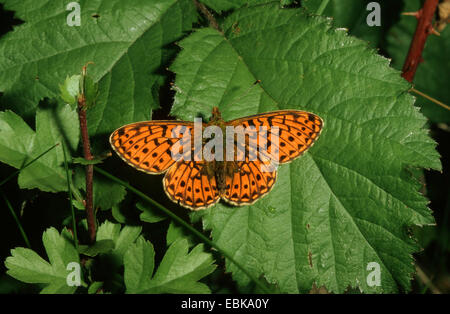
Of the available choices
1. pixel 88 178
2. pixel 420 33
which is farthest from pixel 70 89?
pixel 420 33

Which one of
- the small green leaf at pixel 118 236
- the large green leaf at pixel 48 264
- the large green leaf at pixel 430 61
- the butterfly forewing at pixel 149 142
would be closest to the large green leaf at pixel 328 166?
the butterfly forewing at pixel 149 142

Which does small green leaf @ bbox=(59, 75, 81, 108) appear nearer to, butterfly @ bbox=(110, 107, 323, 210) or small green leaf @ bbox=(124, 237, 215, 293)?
butterfly @ bbox=(110, 107, 323, 210)

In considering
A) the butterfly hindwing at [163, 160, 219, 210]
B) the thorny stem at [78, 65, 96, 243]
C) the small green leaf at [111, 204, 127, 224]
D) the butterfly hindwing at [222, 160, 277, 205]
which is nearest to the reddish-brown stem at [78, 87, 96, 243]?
the thorny stem at [78, 65, 96, 243]

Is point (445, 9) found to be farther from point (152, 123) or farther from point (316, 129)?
point (152, 123)

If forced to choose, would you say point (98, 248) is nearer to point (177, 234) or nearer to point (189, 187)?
point (177, 234)

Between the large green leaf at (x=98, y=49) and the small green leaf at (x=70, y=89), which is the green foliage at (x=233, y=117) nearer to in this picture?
the large green leaf at (x=98, y=49)
